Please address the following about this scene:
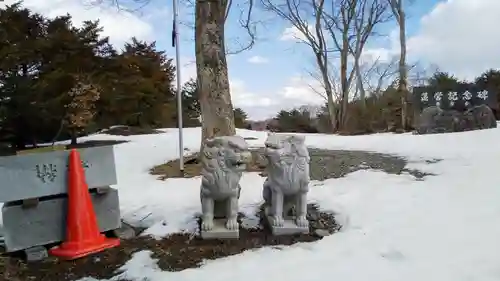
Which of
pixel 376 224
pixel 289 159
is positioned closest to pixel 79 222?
pixel 289 159

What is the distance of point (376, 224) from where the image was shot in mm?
3410

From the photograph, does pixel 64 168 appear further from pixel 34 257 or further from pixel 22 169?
pixel 34 257

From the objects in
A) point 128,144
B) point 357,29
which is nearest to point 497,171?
point 128,144

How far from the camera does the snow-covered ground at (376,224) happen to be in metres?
2.56

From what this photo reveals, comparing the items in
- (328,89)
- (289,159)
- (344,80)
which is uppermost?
(344,80)

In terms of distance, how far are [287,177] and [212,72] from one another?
9.11ft

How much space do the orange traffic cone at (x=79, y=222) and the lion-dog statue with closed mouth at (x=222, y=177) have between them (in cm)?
78

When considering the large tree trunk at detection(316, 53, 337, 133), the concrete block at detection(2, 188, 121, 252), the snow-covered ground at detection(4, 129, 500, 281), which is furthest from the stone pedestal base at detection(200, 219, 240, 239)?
the large tree trunk at detection(316, 53, 337, 133)

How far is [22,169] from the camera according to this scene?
118 inches

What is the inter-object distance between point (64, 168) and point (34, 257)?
2.26 feet

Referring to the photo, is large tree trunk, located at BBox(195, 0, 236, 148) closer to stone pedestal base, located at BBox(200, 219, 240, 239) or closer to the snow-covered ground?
the snow-covered ground

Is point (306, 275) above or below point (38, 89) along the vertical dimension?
below

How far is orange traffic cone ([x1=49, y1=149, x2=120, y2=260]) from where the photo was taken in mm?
3029

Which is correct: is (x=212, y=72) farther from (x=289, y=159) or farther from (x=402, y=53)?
(x=402, y=53)
